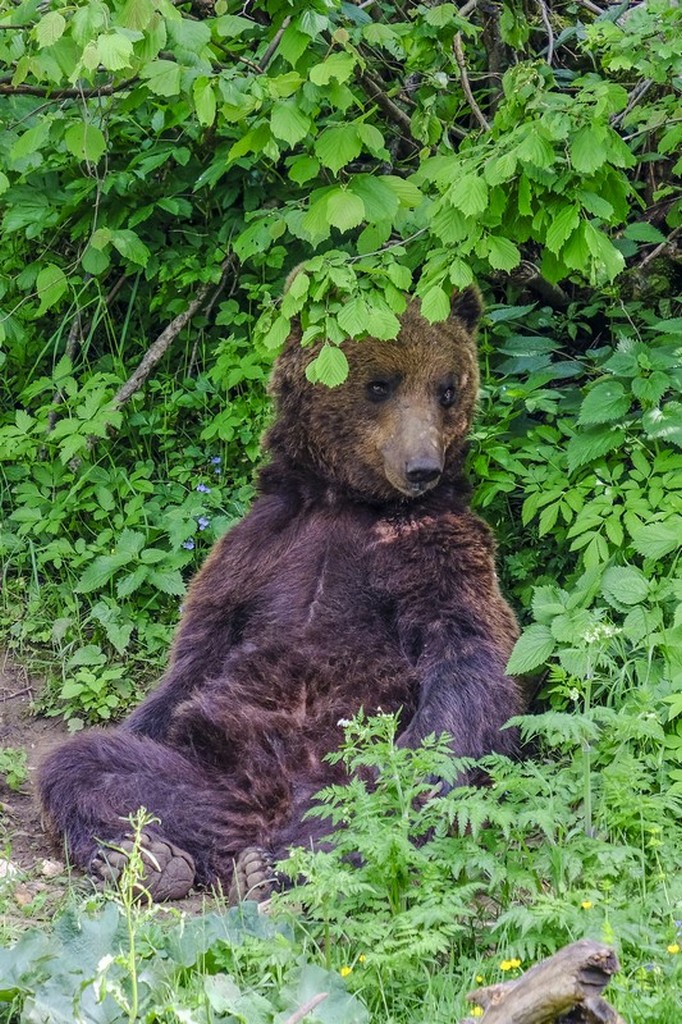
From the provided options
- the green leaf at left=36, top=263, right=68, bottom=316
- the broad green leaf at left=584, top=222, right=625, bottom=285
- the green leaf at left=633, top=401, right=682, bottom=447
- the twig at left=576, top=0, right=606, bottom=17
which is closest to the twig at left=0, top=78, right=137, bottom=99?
the green leaf at left=36, top=263, right=68, bottom=316

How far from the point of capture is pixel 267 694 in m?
5.29

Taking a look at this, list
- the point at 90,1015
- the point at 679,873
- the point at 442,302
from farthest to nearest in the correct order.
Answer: the point at 442,302 → the point at 679,873 → the point at 90,1015

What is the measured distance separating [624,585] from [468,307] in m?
1.29

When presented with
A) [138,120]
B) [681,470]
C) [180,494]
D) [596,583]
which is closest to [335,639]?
[596,583]

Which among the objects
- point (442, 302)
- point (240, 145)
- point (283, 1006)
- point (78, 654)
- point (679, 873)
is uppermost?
point (240, 145)

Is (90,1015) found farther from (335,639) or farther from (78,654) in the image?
(78,654)

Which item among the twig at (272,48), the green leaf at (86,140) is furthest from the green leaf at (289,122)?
the green leaf at (86,140)

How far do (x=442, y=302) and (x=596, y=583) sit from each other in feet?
4.09

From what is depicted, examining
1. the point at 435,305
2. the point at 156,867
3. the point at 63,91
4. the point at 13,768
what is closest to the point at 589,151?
the point at 435,305

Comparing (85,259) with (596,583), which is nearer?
(596,583)

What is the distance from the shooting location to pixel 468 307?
5746 mm

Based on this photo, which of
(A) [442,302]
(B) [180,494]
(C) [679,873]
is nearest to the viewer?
(C) [679,873]

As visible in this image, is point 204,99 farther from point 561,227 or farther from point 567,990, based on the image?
point 567,990

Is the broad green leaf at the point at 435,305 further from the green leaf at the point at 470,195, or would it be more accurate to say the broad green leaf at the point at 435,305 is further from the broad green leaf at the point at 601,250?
the broad green leaf at the point at 601,250
